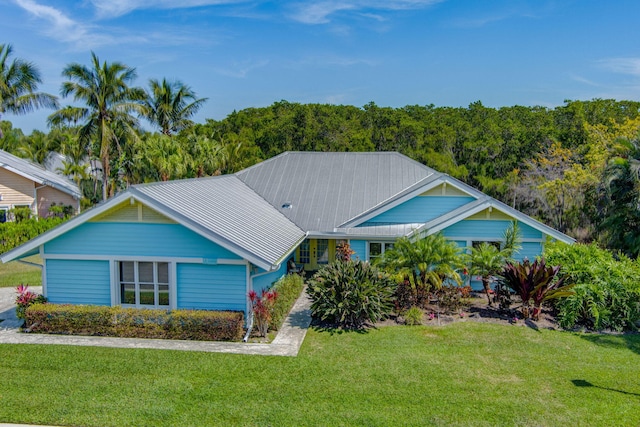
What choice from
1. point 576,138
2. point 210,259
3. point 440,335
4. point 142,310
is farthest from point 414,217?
point 576,138

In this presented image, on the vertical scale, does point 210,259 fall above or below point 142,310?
above

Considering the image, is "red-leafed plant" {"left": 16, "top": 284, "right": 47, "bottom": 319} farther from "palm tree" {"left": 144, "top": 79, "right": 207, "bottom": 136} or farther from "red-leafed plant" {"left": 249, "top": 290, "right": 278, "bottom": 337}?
"palm tree" {"left": 144, "top": 79, "right": 207, "bottom": 136}

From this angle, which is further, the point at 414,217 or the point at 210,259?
the point at 414,217

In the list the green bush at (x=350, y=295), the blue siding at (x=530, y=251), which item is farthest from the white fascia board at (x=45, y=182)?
the blue siding at (x=530, y=251)

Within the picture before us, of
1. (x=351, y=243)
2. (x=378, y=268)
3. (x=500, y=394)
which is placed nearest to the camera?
(x=500, y=394)

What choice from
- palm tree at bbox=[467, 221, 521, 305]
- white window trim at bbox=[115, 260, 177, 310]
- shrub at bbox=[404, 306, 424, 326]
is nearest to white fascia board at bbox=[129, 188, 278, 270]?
white window trim at bbox=[115, 260, 177, 310]

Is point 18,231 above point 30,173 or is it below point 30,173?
below

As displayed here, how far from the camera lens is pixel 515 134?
41406mm

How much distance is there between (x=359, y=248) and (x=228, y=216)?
6379 mm

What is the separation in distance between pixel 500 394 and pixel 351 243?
35.0ft

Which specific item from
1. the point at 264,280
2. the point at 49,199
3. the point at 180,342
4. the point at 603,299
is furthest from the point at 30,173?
the point at 603,299

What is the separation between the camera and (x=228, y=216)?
1562 centimetres

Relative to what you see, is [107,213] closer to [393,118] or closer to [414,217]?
[414,217]

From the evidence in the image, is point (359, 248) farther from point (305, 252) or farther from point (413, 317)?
point (413, 317)
